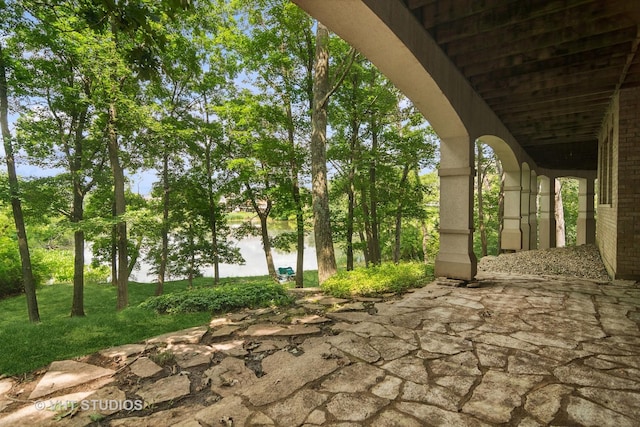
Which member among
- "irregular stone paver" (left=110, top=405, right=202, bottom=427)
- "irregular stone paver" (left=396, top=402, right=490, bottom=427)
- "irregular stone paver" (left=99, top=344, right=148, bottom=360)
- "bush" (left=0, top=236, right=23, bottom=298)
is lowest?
"bush" (left=0, top=236, right=23, bottom=298)

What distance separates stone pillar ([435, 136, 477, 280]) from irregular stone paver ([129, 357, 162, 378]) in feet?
15.2

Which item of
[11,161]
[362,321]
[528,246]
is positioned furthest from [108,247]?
[528,246]

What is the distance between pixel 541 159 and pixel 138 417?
49.2 ft

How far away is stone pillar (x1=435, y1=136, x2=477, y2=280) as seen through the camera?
5.35 metres

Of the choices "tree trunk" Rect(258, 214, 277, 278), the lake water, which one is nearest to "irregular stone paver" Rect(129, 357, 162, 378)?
"tree trunk" Rect(258, 214, 277, 278)

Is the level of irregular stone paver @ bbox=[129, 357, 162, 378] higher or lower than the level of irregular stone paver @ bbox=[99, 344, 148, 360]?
higher

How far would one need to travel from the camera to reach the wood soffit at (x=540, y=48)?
3.40m

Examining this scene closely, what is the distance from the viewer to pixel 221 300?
4746mm

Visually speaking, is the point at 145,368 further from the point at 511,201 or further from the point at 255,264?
the point at 255,264

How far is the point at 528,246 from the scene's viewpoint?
12.0 meters

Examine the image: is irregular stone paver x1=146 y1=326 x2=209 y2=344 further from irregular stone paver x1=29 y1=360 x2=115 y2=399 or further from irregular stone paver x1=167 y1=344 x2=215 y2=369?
irregular stone paver x1=29 y1=360 x2=115 y2=399

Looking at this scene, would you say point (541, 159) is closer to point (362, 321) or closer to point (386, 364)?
point (362, 321)

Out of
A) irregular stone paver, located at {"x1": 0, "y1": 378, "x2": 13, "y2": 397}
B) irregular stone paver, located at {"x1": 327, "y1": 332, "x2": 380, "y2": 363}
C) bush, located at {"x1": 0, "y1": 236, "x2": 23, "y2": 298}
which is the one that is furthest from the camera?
bush, located at {"x1": 0, "y1": 236, "x2": 23, "y2": 298}

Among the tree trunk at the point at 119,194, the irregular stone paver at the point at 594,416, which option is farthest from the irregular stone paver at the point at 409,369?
the tree trunk at the point at 119,194
